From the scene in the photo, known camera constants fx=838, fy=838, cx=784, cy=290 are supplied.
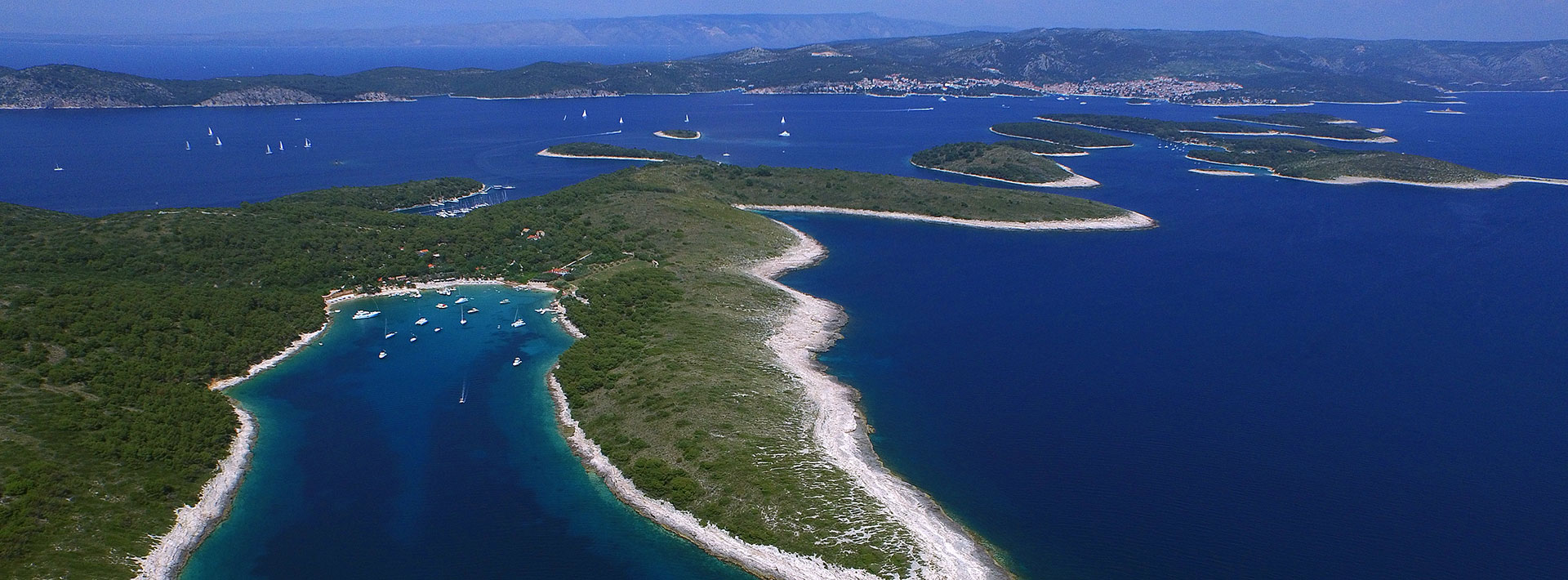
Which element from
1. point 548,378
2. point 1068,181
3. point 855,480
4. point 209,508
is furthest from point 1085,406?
point 1068,181

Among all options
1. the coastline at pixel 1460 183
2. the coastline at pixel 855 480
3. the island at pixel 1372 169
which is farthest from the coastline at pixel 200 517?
the island at pixel 1372 169

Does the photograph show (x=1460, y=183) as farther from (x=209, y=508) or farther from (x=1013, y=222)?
(x=209, y=508)

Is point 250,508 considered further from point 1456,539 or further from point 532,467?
point 1456,539

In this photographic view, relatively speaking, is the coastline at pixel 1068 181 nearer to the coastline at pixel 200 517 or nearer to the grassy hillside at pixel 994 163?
the grassy hillside at pixel 994 163

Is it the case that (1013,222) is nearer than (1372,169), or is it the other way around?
(1013,222)

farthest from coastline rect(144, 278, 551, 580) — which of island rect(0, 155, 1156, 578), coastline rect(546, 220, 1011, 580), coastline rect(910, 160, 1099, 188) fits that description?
coastline rect(910, 160, 1099, 188)

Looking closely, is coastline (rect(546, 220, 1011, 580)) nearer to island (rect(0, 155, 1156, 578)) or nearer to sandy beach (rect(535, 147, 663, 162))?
island (rect(0, 155, 1156, 578))
